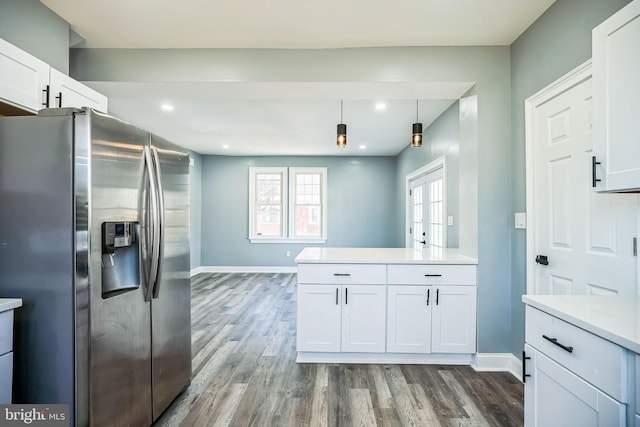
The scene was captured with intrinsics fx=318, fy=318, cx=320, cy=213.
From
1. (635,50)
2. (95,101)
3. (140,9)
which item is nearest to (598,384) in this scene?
(635,50)

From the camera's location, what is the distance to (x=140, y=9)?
2.11 metres

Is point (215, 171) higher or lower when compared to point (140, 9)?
lower

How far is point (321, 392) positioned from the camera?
224 centimetres

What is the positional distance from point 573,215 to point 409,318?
1.35 metres

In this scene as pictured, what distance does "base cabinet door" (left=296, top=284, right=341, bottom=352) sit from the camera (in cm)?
262

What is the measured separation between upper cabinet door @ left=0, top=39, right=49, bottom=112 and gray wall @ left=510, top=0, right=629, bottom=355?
10.4 ft

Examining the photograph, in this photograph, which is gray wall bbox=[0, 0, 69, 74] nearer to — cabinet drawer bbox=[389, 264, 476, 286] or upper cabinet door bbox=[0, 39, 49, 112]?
upper cabinet door bbox=[0, 39, 49, 112]

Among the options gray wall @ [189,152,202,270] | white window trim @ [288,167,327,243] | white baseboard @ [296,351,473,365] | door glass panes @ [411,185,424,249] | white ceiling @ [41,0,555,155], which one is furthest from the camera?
white window trim @ [288,167,327,243]

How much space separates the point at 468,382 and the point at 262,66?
2935mm

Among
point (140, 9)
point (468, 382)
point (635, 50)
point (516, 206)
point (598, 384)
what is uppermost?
point (140, 9)

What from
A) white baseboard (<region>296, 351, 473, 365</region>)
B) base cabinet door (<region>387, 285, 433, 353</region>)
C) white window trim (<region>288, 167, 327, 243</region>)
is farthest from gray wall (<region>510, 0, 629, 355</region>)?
white window trim (<region>288, 167, 327, 243</region>)

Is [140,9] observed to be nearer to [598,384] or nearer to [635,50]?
[635,50]

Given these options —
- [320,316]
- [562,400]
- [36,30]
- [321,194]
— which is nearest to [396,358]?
[320,316]

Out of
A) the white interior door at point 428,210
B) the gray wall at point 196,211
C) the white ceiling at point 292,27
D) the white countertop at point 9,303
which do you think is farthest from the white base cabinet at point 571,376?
the gray wall at point 196,211
